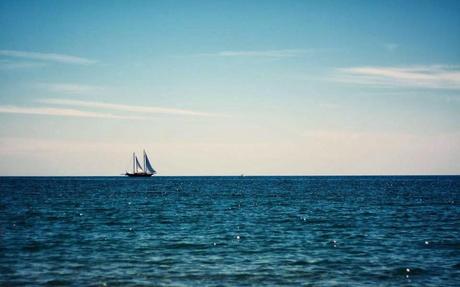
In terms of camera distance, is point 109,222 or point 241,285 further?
point 109,222

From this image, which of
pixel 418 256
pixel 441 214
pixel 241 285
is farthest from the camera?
pixel 441 214

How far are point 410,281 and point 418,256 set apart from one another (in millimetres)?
6985

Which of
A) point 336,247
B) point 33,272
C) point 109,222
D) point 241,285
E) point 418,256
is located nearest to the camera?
point 241,285

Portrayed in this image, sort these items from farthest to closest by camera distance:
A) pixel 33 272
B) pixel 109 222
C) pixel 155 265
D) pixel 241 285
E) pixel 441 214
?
pixel 441 214, pixel 109 222, pixel 155 265, pixel 33 272, pixel 241 285

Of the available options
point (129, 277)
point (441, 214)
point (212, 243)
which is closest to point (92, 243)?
point (212, 243)

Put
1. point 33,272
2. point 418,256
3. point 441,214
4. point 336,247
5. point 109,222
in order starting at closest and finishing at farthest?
point 33,272, point 418,256, point 336,247, point 109,222, point 441,214

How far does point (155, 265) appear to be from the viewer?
27.2 metres

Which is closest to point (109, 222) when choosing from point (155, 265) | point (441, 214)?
point (155, 265)

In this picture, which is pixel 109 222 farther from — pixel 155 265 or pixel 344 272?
pixel 344 272

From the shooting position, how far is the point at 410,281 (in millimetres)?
23938

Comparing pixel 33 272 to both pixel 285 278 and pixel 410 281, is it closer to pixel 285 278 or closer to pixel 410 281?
pixel 285 278

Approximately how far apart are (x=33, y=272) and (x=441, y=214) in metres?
50.0

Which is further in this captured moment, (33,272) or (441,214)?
(441,214)

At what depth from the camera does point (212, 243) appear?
3541 cm
